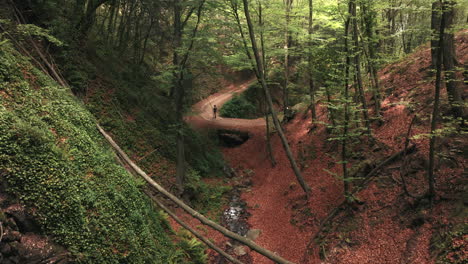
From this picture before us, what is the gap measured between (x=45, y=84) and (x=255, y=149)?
15448 mm

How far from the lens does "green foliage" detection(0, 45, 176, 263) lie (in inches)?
173

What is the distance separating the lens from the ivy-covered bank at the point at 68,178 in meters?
4.39

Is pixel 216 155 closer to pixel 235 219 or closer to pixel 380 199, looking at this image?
pixel 235 219

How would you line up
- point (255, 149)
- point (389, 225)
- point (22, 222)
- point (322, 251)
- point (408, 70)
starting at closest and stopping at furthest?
point (22, 222)
point (389, 225)
point (322, 251)
point (408, 70)
point (255, 149)

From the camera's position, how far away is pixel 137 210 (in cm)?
715

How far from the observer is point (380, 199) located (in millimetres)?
9055

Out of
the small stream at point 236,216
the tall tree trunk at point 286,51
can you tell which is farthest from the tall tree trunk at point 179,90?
the tall tree trunk at point 286,51

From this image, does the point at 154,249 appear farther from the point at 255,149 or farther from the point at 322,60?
the point at 255,149

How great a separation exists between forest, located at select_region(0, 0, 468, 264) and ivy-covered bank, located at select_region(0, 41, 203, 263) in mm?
35

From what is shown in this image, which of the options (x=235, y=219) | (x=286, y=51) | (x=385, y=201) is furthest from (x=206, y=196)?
(x=286, y=51)

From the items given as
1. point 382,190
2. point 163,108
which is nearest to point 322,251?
point 382,190

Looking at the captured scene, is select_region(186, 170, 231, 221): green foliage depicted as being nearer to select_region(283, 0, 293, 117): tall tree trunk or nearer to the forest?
the forest

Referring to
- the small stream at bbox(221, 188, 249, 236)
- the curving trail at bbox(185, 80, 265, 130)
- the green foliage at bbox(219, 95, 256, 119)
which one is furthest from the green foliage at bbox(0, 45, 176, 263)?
the green foliage at bbox(219, 95, 256, 119)

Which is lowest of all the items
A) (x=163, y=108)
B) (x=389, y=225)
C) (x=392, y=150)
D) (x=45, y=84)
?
(x=389, y=225)
